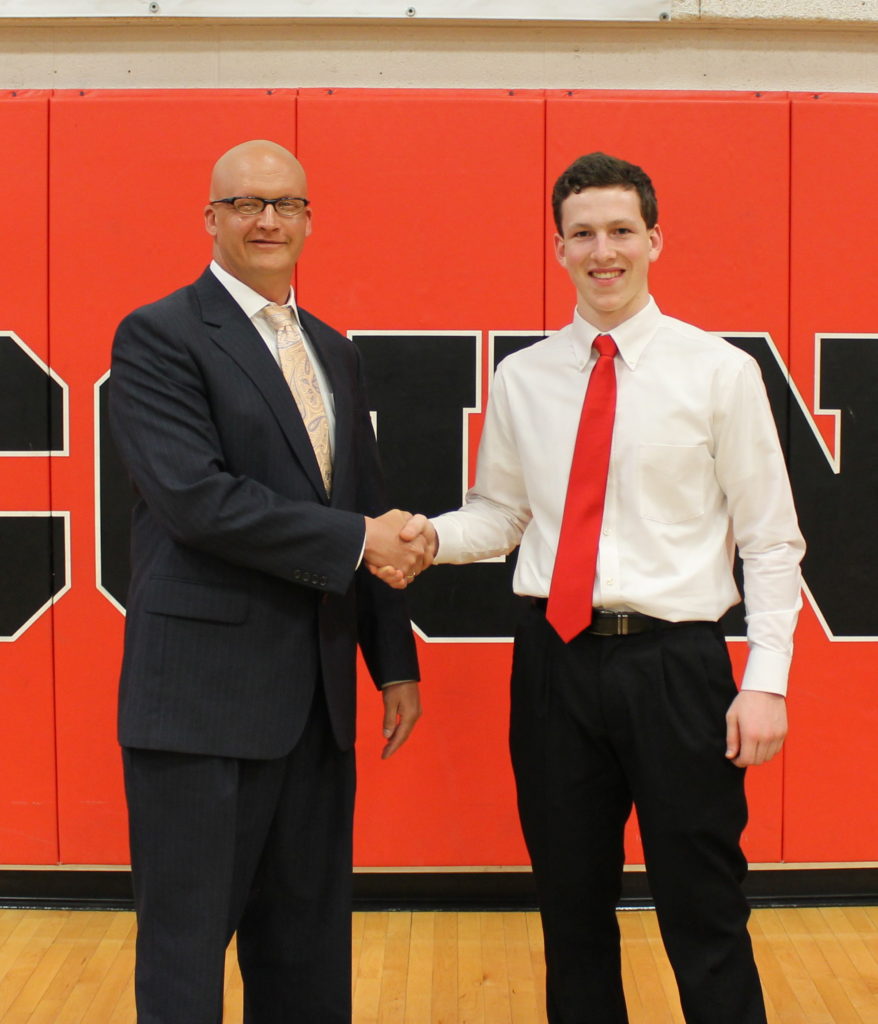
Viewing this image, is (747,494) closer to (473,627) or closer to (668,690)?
(668,690)

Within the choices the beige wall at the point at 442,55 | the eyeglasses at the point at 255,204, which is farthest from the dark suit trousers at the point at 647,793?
the beige wall at the point at 442,55

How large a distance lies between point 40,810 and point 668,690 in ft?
6.42

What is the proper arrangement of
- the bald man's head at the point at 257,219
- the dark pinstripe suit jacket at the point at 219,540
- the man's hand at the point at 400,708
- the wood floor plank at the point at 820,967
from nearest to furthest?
1. the dark pinstripe suit jacket at the point at 219,540
2. the bald man's head at the point at 257,219
3. the man's hand at the point at 400,708
4. the wood floor plank at the point at 820,967

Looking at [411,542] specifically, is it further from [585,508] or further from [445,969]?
[445,969]

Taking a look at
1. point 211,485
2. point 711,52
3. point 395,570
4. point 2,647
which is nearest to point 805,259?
point 711,52

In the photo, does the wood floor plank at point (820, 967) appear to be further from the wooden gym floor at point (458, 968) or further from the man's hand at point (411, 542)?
the man's hand at point (411, 542)

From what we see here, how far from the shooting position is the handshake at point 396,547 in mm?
1869

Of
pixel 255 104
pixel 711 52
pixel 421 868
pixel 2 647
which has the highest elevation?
pixel 711 52

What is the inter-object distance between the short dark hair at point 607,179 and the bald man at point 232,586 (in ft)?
1.58

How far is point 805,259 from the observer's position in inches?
113

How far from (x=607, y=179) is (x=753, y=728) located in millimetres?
959

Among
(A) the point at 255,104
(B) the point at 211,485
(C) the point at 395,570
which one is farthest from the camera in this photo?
(A) the point at 255,104

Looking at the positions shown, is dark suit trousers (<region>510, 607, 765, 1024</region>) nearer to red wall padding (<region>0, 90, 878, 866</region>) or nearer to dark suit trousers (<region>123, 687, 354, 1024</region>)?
dark suit trousers (<region>123, 687, 354, 1024</region>)

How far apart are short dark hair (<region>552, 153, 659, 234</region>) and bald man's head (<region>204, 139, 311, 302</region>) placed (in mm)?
483
